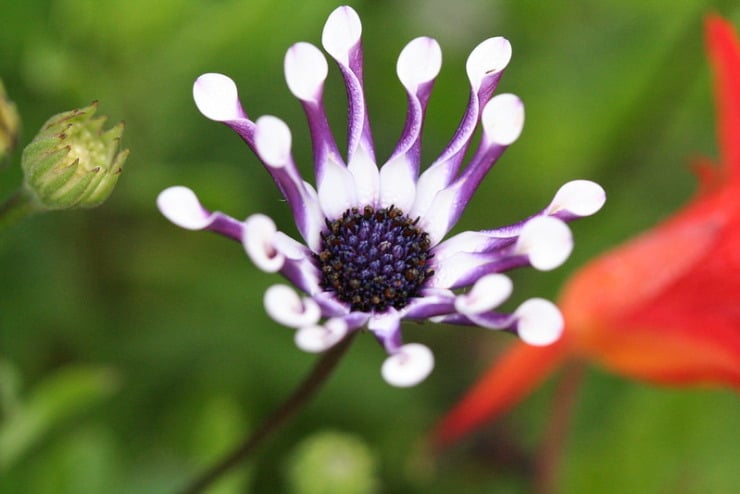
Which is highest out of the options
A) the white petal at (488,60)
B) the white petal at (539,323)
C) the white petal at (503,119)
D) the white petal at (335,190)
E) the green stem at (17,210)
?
the white petal at (488,60)

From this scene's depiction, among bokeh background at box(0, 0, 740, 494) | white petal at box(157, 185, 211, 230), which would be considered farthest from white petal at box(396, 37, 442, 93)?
bokeh background at box(0, 0, 740, 494)

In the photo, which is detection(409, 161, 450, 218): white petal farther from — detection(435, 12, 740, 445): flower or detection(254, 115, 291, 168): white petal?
detection(435, 12, 740, 445): flower

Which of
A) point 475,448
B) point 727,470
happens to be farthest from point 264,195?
point 727,470

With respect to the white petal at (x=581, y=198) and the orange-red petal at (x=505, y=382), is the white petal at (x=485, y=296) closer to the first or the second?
the white petal at (x=581, y=198)

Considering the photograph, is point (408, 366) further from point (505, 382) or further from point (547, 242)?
point (505, 382)

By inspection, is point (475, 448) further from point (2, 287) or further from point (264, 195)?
point (2, 287)

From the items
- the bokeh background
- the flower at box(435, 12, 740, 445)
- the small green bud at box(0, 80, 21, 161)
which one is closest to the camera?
the small green bud at box(0, 80, 21, 161)

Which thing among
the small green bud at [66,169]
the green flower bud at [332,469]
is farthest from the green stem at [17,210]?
the green flower bud at [332,469]
